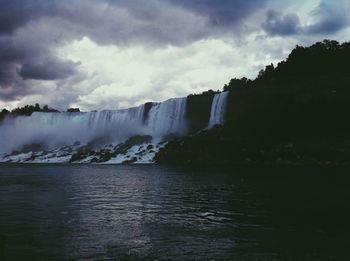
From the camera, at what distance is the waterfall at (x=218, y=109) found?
90.8 m

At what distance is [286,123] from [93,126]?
203ft

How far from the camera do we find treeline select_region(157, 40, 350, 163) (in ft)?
238

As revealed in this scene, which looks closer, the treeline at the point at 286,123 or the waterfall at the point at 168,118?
the treeline at the point at 286,123

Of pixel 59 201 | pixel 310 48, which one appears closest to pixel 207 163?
pixel 310 48

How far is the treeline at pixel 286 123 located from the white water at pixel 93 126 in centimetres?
1438

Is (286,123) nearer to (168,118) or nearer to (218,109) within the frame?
(218,109)

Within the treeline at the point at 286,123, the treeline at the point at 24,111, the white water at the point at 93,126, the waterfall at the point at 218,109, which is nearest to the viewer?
the treeline at the point at 286,123

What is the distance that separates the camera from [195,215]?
1934 cm

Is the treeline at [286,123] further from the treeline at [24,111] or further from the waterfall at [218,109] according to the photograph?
the treeline at [24,111]

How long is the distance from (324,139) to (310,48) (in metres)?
35.8

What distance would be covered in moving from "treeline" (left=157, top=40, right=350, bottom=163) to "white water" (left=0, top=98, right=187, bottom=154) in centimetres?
1438

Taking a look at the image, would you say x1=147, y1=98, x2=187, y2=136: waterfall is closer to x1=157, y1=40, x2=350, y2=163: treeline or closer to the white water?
the white water

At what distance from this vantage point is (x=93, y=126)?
118750mm

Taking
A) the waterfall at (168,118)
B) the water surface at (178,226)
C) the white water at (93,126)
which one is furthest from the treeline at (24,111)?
the water surface at (178,226)
